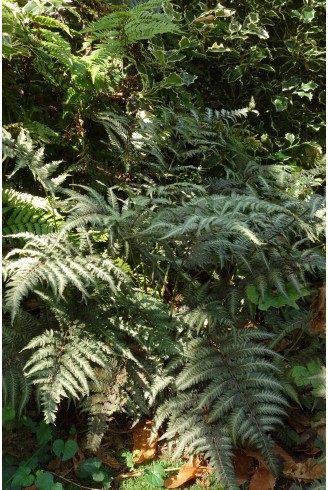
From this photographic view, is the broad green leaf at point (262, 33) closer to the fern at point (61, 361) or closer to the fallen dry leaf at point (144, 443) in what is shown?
the fern at point (61, 361)

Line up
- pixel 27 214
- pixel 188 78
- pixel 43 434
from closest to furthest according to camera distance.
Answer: pixel 43 434
pixel 27 214
pixel 188 78

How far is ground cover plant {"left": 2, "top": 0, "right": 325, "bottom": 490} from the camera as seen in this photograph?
1.83m

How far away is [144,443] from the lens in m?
2.04

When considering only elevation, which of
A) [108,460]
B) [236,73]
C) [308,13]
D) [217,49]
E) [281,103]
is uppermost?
[308,13]

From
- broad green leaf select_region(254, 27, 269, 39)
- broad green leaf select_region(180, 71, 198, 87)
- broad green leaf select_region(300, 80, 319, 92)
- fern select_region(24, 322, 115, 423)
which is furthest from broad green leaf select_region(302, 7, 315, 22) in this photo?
fern select_region(24, 322, 115, 423)

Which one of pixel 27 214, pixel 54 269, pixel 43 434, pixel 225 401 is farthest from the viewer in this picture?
pixel 27 214

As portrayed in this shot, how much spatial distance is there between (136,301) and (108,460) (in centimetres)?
62

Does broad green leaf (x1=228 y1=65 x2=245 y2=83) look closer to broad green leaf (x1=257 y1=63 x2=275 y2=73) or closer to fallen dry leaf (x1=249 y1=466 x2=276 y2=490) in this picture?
broad green leaf (x1=257 y1=63 x2=275 y2=73)

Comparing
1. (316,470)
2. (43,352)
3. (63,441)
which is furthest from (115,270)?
(316,470)

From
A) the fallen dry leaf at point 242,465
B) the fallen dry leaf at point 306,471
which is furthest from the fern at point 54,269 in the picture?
the fallen dry leaf at point 306,471

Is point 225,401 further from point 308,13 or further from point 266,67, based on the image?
point 308,13

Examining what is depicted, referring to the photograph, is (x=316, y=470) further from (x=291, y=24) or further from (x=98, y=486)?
(x=291, y=24)

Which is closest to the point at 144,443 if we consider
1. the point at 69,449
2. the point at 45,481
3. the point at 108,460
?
the point at 108,460

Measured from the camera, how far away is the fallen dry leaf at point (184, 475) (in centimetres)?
190
